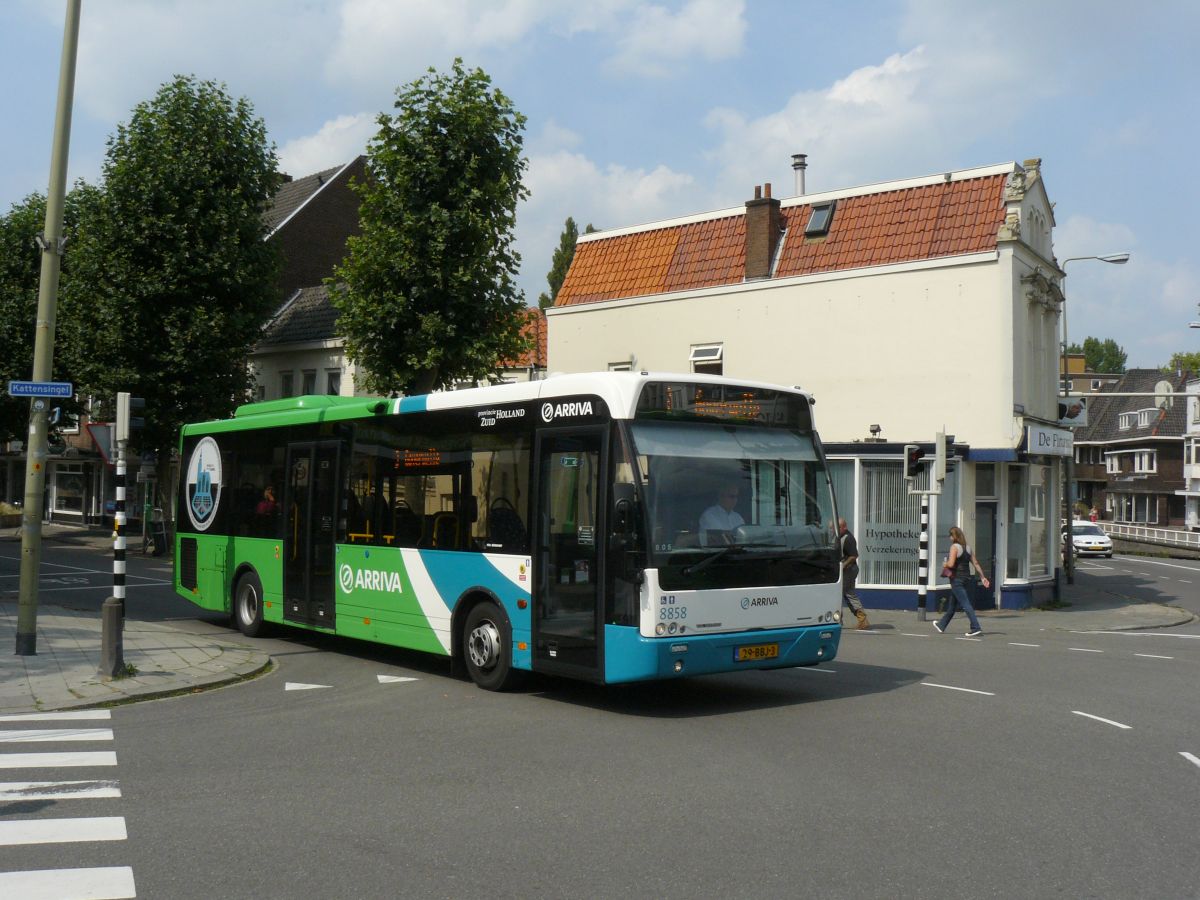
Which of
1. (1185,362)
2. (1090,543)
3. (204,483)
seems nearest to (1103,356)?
(1185,362)

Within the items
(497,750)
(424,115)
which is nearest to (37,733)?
(497,750)

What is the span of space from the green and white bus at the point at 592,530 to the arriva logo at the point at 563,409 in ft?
0.07

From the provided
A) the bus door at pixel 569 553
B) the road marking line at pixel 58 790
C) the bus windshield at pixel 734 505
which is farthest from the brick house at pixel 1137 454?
the road marking line at pixel 58 790

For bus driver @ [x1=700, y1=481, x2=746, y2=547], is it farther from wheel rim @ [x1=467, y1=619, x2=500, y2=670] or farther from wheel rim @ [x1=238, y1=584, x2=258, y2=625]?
wheel rim @ [x1=238, y1=584, x2=258, y2=625]

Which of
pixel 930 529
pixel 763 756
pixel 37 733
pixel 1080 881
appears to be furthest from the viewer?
pixel 930 529

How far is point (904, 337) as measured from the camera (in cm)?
2634

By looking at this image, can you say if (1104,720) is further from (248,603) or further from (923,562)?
(923,562)

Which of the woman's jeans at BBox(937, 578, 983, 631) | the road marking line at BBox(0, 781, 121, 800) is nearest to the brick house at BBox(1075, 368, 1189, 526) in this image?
the woman's jeans at BBox(937, 578, 983, 631)

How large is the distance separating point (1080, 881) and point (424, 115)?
24.3 metres

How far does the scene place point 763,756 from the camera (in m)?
8.63

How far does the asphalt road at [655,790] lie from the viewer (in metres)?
5.77

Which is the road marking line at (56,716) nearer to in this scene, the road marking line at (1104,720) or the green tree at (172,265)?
the road marking line at (1104,720)

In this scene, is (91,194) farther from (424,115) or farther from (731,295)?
(731,295)

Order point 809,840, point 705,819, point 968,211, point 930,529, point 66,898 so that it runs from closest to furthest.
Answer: point 66,898 < point 809,840 < point 705,819 < point 930,529 < point 968,211
